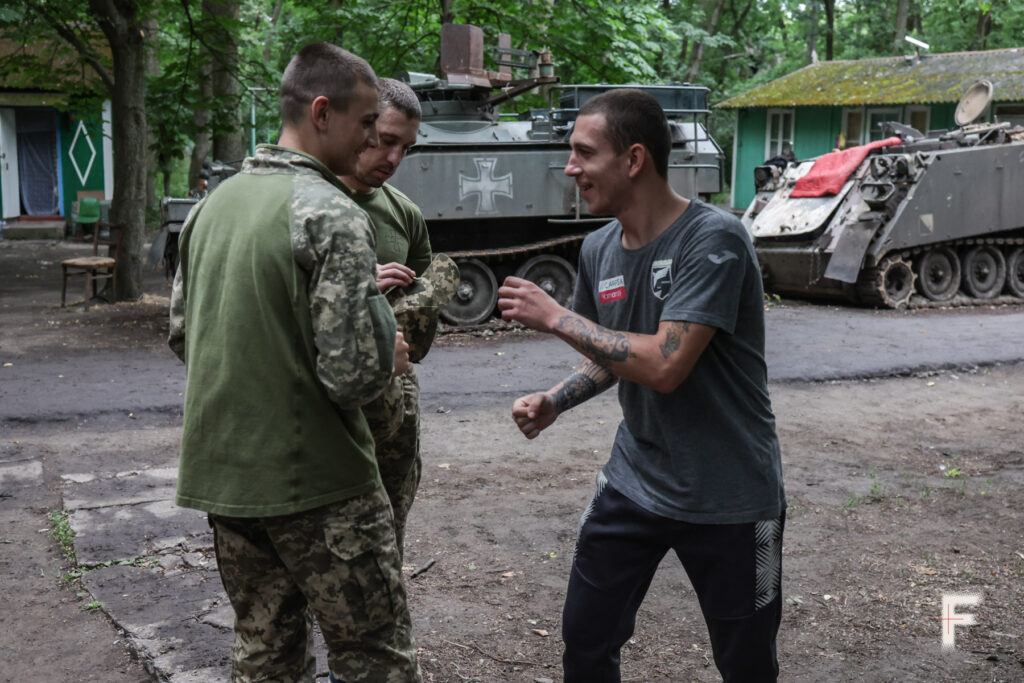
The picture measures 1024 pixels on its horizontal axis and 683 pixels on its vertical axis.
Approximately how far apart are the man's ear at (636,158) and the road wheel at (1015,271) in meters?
15.0

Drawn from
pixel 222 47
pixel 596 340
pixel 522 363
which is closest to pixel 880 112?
pixel 222 47

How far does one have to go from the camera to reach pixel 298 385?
246cm

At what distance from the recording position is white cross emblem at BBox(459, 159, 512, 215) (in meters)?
12.8

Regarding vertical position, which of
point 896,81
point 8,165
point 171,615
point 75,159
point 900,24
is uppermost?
point 900,24

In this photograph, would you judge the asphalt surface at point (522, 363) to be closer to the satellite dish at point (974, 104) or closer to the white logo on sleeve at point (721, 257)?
the satellite dish at point (974, 104)

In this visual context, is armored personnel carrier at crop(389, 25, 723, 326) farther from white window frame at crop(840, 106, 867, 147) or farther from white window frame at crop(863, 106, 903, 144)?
white window frame at crop(840, 106, 867, 147)

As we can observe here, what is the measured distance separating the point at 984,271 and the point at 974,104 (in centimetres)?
318

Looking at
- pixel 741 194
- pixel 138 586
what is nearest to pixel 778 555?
pixel 138 586

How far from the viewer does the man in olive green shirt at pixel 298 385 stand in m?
2.42

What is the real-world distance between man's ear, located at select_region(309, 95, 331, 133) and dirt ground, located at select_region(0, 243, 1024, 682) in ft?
6.71

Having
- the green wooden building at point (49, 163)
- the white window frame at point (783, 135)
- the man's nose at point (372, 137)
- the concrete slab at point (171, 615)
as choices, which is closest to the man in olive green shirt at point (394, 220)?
the man's nose at point (372, 137)

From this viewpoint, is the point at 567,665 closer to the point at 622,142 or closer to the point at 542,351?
the point at 622,142

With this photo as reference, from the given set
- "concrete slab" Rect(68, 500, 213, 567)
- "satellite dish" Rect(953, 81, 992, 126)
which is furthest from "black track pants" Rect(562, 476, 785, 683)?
"satellite dish" Rect(953, 81, 992, 126)

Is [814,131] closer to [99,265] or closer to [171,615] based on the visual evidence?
[99,265]
